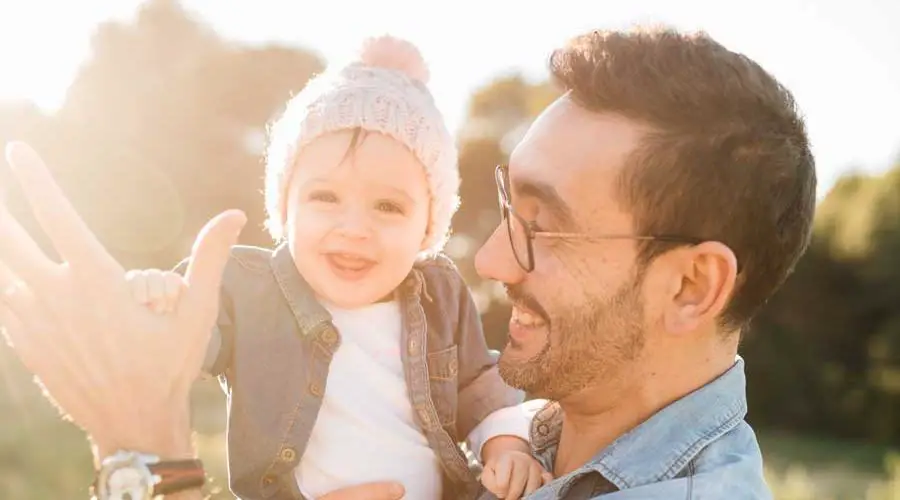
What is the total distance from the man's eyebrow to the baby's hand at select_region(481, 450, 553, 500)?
645mm

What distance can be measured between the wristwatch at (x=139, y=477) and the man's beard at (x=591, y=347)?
1.03 metres

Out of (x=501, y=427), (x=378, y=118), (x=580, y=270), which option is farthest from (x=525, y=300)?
(x=378, y=118)

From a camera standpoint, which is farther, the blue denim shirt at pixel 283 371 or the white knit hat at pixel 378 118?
the white knit hat at pixel 378 118

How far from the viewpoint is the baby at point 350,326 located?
2.63 metres

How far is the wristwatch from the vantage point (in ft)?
5.86

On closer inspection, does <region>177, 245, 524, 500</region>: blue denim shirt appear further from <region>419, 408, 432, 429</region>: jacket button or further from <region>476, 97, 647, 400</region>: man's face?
<region>476, 97, 647, 400</region>: man's face

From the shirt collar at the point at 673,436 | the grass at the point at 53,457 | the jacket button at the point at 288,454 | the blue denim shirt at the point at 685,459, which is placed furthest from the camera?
the grass at the point at 53,457

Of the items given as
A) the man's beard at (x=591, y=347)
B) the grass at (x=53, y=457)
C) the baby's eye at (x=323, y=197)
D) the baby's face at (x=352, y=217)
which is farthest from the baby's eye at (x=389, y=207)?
the grass at (x=53, y=457)

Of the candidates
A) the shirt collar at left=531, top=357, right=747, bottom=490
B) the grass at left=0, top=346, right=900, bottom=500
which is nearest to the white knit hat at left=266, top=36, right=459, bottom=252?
Result: the shirt collar at left=531, top=357, right=747, bottom=490

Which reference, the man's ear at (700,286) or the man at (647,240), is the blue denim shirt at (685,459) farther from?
the man's ear at (700,286)

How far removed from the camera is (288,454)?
261 centimetres

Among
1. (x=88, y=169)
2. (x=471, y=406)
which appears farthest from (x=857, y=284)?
(x=471, y=406)

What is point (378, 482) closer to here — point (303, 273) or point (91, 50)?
point (303, 273)

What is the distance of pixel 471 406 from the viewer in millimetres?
2982
